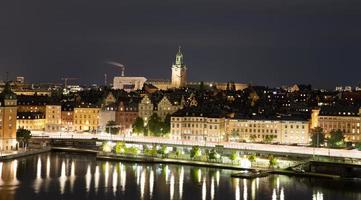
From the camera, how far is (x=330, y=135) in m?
32.7

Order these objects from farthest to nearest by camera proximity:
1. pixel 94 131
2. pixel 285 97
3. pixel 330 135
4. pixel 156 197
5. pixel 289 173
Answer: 1. pixel 285 97
2. pixel 94 131
3. pixel 330 135
4. pixel 289 173
5. pixel 156 197

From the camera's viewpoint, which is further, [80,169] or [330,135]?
[330,135]

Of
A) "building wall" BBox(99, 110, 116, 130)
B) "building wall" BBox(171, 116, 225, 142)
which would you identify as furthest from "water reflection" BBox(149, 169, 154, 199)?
"building wall" BBox(99, 110, 116, 130)

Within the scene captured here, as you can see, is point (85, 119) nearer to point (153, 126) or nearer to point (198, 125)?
point (153, 126)

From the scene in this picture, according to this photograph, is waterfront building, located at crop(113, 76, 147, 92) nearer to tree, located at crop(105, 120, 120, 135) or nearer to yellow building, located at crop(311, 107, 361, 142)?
tree, located at crop(105, 120, 120, 135)

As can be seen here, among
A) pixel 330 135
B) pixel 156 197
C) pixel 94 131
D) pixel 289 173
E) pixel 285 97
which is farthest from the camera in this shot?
pixel 285 97

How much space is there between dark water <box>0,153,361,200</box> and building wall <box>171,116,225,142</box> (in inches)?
268

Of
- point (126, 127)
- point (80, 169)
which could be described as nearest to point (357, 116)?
point (126, 127)

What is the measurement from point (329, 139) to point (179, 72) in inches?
1226

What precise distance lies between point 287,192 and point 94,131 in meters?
18.4

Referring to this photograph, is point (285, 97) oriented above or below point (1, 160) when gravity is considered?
above

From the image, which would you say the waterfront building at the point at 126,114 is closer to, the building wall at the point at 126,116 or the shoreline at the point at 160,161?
the building wall at the point at 126,116

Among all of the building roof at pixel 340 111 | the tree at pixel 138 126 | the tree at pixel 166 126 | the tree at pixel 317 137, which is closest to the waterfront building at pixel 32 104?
the tree at pixel 138 126

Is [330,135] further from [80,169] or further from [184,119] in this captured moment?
[80,169]
